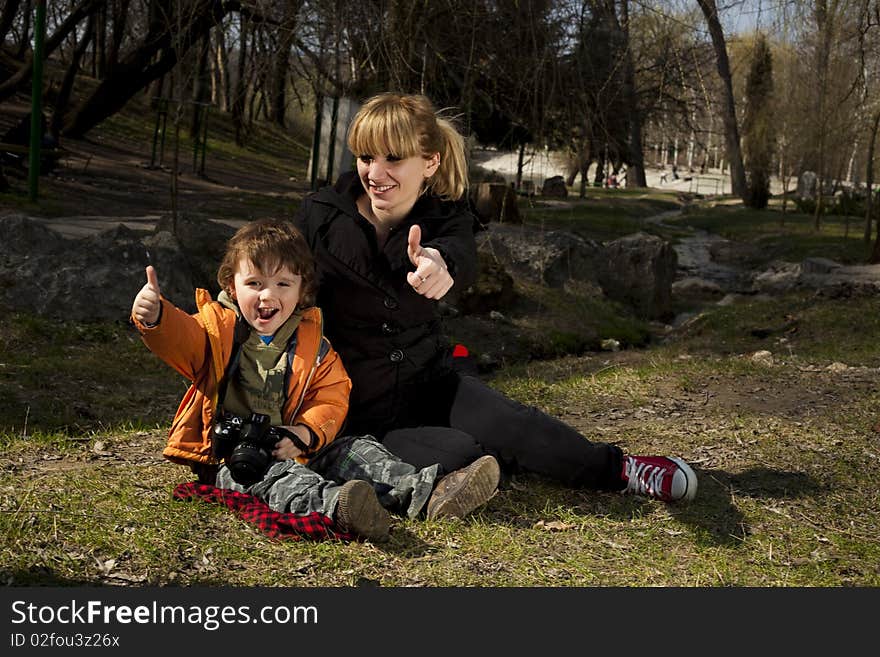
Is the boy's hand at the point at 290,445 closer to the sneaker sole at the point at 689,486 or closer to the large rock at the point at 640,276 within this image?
the sneaker sole at the point at 689,486

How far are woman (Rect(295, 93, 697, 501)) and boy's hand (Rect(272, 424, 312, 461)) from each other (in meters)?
0.39

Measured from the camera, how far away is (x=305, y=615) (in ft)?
9.36

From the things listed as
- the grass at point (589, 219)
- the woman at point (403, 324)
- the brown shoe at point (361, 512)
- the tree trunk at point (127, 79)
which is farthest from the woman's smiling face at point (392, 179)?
the tree trunk at point (127, 79)

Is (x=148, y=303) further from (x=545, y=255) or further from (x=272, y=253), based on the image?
(x=545, y=255)

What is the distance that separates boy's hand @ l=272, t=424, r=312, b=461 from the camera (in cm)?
360

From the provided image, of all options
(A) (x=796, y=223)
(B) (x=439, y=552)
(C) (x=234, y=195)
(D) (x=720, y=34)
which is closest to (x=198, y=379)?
(B) (x=439, y=552)

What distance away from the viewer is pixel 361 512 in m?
3.34

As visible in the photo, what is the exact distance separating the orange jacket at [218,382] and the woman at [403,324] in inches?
8.6

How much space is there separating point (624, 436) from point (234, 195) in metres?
12.5

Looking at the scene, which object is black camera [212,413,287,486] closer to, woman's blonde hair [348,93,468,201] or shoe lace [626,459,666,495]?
woman's blonde hair [348,93,468,201]

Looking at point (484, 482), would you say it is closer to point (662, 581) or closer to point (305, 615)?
point (662, 581)

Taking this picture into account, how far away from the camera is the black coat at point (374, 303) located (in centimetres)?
396

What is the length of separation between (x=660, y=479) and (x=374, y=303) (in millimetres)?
1218

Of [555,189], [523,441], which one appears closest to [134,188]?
[523,441]
